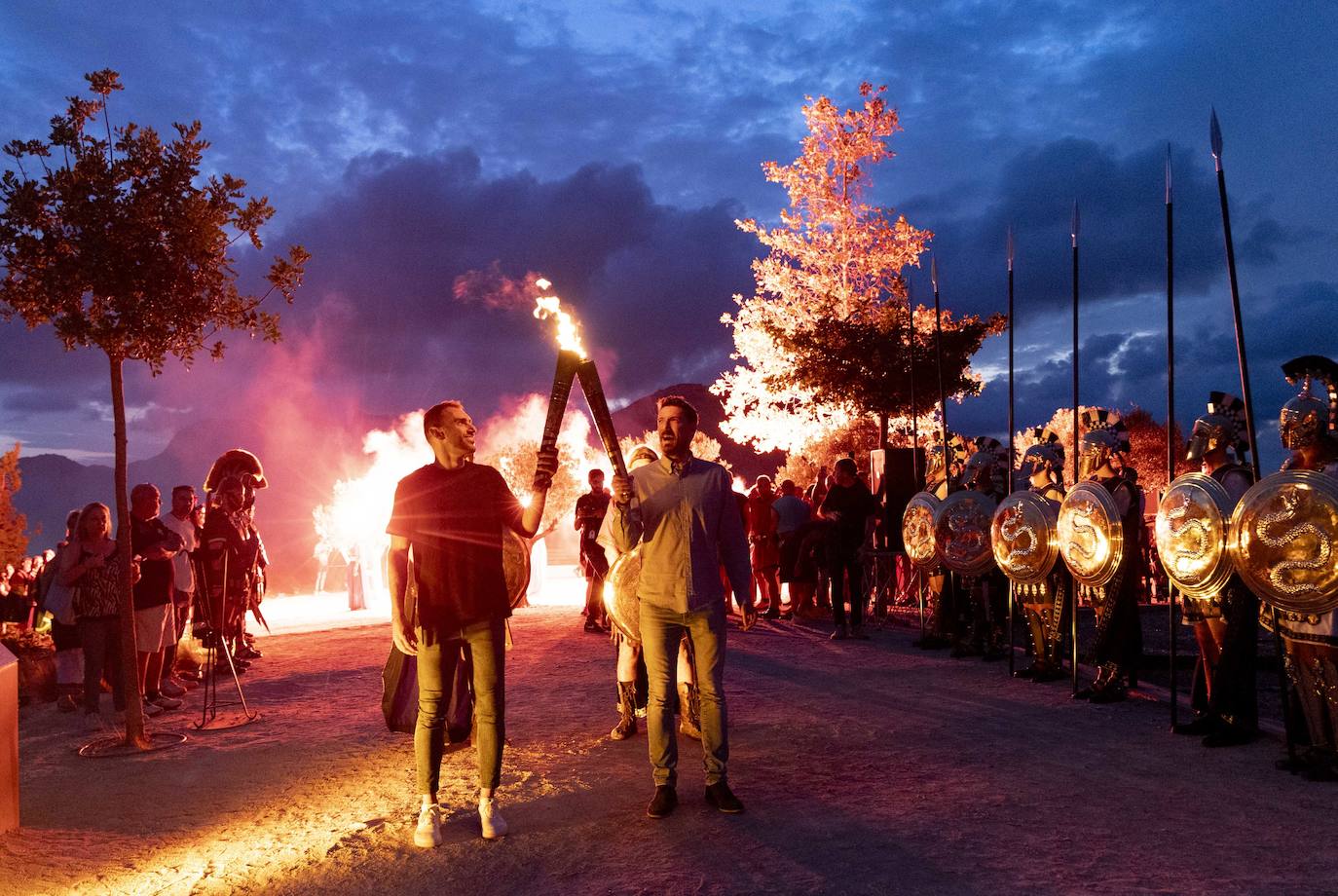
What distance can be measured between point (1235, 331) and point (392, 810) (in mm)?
6215

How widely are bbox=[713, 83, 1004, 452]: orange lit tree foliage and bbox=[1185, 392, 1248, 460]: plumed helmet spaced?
14.7 m

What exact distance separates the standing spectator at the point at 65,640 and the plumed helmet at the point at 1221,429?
30.9 ft

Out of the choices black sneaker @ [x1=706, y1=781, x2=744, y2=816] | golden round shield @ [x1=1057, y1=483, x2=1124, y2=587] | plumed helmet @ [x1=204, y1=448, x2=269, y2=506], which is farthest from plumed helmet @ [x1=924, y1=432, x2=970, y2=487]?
plumed helmet @ [x1=204, y1=448, x2=269, y2=506]

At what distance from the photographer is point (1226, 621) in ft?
20.9

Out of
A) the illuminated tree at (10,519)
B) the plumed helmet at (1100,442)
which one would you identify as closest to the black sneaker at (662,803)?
the plumed helmet at (1100,442)

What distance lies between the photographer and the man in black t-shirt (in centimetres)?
472

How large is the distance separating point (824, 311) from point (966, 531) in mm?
14285

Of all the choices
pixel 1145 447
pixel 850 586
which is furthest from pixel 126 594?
pixel 1145 447

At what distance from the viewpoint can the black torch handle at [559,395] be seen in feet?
16.0

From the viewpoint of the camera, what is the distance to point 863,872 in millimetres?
4145

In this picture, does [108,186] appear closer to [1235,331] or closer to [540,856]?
[540,856]

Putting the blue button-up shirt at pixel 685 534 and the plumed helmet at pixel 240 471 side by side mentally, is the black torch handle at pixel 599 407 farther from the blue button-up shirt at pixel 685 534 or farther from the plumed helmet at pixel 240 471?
the plumed helmet at pixel 240 471

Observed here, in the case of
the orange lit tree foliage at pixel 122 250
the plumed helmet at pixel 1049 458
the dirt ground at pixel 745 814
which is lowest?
the dirt ground at pixel 745 814

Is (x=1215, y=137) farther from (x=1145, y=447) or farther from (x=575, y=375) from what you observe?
(x=1145, y=447)
